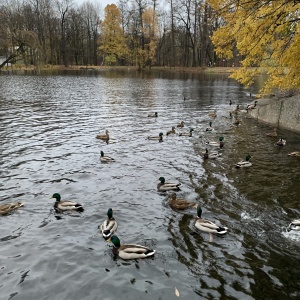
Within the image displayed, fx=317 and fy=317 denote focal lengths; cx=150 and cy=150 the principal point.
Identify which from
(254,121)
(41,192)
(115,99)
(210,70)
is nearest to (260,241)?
(41,192)

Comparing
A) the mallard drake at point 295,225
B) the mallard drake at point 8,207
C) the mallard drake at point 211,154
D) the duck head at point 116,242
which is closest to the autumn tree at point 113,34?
the mallard drake at point 211,154

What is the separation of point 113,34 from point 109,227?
282ft

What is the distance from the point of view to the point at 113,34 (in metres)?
87.4

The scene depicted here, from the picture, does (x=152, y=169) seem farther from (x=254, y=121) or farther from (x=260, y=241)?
A: (x=254, y=121)

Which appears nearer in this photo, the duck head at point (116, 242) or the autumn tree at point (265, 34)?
the duck head at point (116, 242)

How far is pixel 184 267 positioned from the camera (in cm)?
752

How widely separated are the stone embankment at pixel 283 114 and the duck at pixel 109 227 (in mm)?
14671

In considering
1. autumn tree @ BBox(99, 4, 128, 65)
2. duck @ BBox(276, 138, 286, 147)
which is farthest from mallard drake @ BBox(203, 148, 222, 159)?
autumn tree @ BBox(99, 4, 128, 65)

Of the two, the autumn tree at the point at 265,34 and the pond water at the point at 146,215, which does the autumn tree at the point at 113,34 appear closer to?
the pond water at the point at 146,215

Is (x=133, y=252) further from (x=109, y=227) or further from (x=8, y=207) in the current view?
(x=8, y=207)

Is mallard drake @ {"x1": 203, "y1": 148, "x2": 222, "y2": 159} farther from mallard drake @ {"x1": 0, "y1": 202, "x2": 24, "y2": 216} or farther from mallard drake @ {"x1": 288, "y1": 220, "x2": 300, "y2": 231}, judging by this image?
mallard drake @ {"x1": 0, "y1": 202, "x2": 24, "y2": 216}

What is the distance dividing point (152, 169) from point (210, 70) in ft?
213

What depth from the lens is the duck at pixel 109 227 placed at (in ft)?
28.6

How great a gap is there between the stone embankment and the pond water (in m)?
0.90
